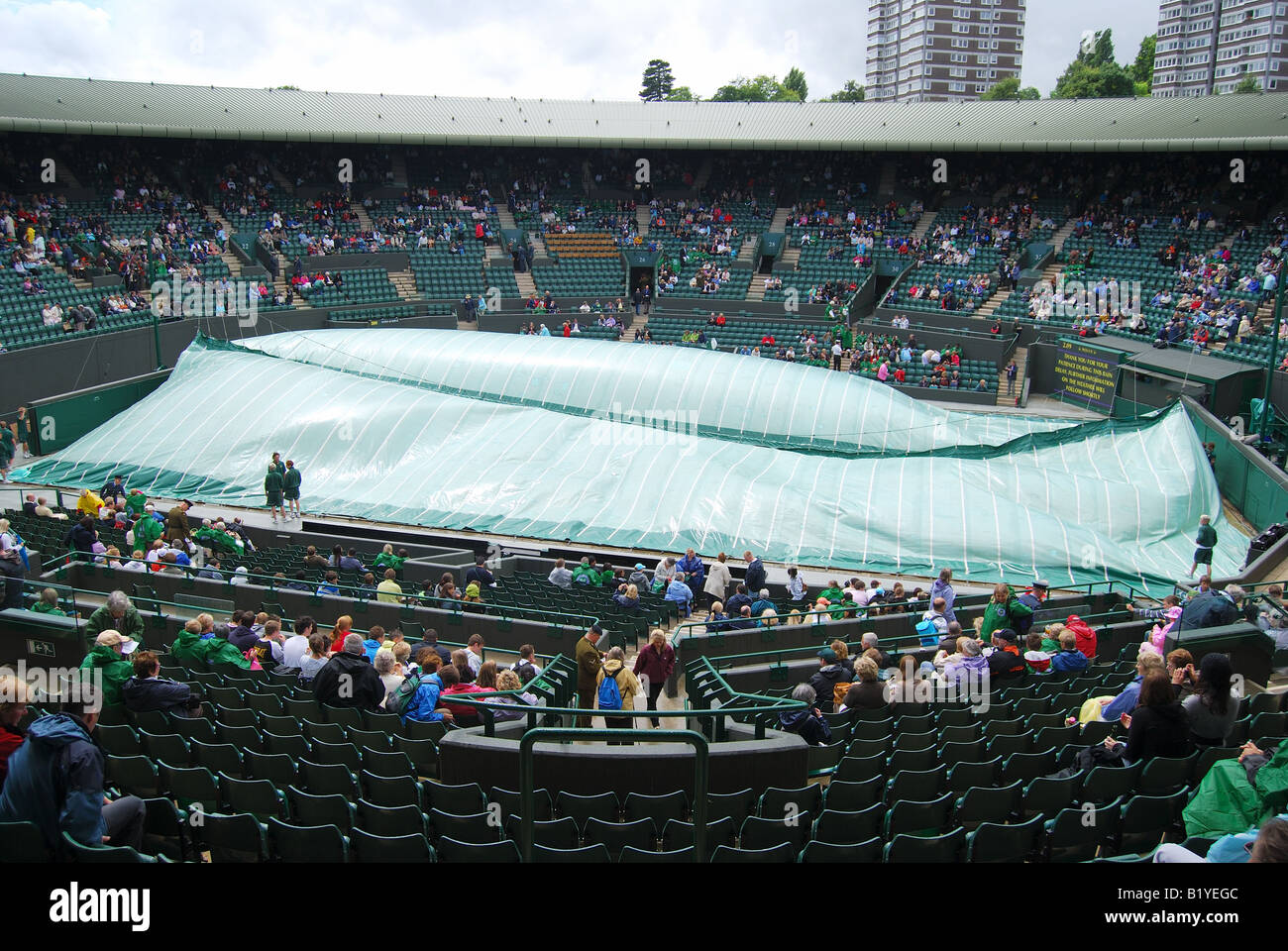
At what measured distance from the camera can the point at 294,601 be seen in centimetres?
1434

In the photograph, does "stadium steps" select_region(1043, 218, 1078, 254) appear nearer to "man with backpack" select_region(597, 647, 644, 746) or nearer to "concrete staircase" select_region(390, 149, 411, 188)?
"concrete staircase" select_region(390, 149, 411, 188)

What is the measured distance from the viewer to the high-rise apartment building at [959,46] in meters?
129

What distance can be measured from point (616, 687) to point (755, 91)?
10041 centimetres

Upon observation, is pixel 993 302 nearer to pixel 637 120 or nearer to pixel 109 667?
pixel 637 120

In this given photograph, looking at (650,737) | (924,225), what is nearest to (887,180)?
(924,225)

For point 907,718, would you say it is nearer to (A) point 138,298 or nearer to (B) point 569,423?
(B) point 569,423

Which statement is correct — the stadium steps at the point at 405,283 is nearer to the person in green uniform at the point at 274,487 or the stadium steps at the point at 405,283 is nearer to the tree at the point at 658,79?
the person in green uniform at the point at 274,487

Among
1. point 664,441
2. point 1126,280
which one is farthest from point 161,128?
point 1126,280

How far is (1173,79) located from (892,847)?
145 meters

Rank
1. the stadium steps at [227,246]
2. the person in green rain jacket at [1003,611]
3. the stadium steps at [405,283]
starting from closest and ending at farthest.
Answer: the person in green rain jacket at [1003,611]
the stadium steps at [227,246]
the stadium steps at [405,283]

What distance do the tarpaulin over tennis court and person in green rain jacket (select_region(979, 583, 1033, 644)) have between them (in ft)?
19.6

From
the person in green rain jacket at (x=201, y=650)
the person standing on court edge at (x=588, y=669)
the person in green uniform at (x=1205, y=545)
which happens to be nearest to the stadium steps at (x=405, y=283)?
the person in green uniform at (x=1205, y=545)

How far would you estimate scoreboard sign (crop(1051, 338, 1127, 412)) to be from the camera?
30.1 meters

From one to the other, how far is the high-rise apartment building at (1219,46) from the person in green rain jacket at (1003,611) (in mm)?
121483
